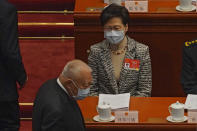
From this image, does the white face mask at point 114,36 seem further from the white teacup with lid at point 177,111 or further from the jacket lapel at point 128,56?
the white teacup with lid at point 177,111

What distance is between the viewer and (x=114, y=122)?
3.13 meters

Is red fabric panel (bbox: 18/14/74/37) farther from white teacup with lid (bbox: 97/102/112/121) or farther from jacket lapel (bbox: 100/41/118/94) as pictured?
white teacup with lid (bbox: 97/102/112/121)

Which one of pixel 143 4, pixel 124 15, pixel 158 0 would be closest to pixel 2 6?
pixel 124 15

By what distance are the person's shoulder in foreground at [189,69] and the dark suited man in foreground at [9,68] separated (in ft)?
3.15

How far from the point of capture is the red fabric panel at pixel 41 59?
4.54 meters

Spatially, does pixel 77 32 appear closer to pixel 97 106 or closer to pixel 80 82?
pixel 97 106

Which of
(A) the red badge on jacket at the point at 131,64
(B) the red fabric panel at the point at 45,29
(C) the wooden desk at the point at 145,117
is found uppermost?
(B) the red fabric panel at the point at 45,29

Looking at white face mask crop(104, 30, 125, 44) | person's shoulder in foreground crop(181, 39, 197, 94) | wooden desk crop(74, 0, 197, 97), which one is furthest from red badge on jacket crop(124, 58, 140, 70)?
wooden desk crop(74, 0, 197, 97)

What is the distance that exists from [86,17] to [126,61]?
52cm

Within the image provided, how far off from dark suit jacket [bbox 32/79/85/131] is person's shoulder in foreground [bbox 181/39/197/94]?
1054 millimetres

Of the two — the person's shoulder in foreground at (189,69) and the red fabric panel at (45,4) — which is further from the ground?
the red fabric panel at (45,4)

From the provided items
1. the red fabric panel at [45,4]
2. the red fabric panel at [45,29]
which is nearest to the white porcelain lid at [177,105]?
the red fabric panel at [45,29]

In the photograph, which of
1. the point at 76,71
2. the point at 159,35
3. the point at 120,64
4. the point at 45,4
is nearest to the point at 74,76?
the point at 76,71

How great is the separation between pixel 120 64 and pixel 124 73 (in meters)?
0.07
